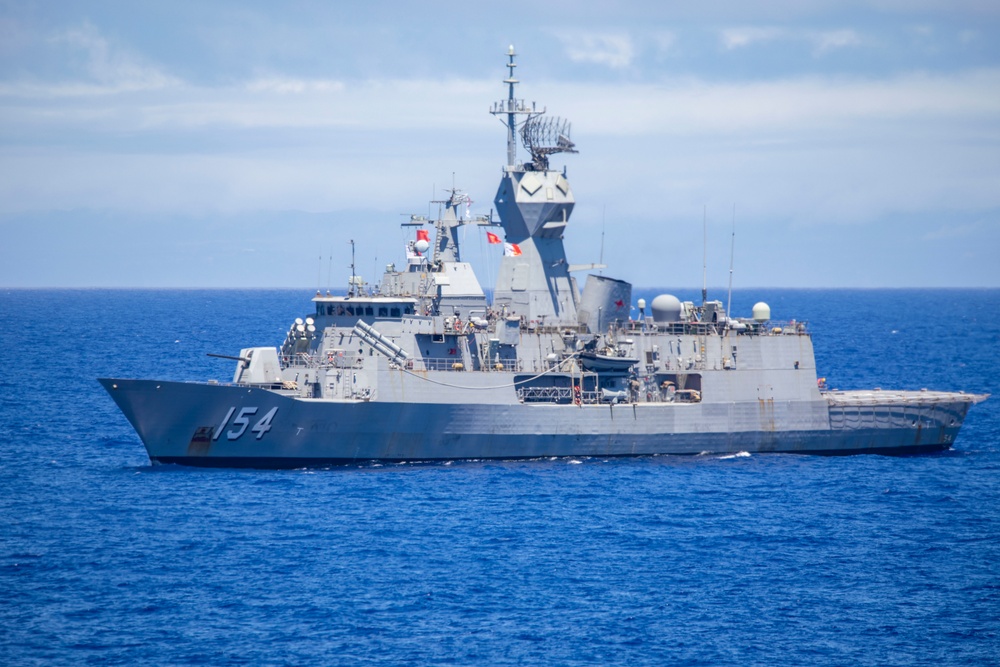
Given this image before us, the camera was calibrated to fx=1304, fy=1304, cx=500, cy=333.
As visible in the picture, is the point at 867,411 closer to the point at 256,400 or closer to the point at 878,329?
the point at 256,400

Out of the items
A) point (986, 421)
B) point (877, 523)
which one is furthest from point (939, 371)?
point (877, 523)

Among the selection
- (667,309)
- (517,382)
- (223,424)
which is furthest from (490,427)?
(667,309)

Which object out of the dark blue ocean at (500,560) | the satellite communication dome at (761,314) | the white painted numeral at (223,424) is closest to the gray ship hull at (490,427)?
the white painted numeral at (223,424)

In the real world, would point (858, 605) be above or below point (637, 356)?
below

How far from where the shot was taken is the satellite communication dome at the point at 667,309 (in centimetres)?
4053

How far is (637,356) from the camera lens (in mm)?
39812

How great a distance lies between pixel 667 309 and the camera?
40.5 metres

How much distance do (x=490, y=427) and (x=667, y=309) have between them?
762 cm

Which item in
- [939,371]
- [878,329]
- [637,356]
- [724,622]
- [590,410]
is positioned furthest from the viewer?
[878,329]

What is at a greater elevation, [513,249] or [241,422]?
[513,249]

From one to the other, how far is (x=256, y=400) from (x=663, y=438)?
12.1m

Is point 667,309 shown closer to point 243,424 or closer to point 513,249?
point 513,249

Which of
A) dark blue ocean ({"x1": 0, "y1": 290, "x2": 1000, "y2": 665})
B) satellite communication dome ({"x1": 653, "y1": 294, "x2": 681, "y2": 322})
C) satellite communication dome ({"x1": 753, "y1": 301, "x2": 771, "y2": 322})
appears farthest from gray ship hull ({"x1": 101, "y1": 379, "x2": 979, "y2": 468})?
satellite communication dome ({"x1": 653, "y1": 294, "x2": 681, "y2": 322})

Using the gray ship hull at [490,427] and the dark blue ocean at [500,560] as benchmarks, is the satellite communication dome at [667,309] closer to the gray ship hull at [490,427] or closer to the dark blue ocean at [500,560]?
the gray ship hull at [490,427]
